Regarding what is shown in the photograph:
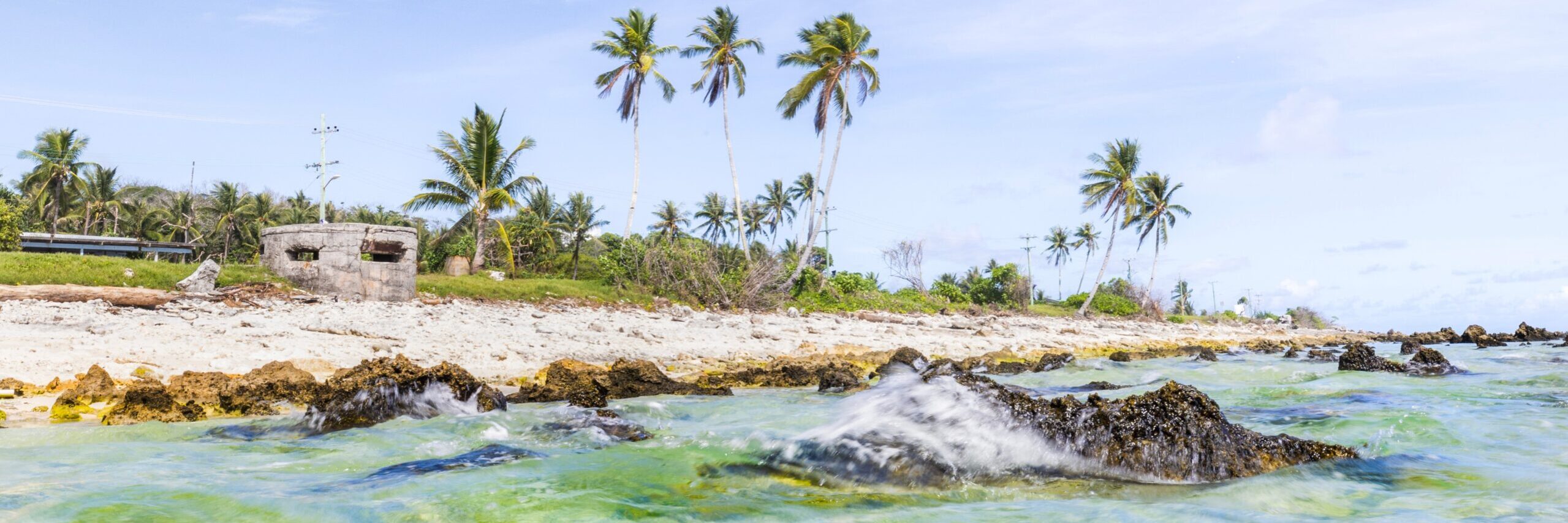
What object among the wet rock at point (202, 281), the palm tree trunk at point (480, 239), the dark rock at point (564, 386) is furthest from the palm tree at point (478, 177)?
the dark rock at point (564, 386)

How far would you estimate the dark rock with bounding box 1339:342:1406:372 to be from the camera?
1304cm

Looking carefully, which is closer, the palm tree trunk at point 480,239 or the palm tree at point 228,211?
the palm tree trunk at point 480,239

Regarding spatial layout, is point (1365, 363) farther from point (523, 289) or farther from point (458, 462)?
point (523, 289)

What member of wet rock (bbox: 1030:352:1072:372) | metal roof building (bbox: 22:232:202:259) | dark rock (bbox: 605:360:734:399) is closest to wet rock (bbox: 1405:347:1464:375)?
wet rock (bbox: 1030:352:1072:372)

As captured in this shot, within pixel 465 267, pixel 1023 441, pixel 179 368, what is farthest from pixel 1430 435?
pixel 465 267

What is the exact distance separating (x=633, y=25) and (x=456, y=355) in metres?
24.5

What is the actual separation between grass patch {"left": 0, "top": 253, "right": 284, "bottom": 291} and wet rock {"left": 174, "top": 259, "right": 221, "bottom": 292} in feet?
1.17

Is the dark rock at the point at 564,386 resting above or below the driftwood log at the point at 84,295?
below

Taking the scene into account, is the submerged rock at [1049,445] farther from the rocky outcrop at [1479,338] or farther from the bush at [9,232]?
the bush at [9,232]

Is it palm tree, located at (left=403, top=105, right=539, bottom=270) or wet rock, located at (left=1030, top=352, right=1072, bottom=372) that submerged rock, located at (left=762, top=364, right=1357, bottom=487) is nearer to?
wet rock, located at (left=1030, top=352, right=1072, bottom=372)

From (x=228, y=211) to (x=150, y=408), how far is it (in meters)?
48.9

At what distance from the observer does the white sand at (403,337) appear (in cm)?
913

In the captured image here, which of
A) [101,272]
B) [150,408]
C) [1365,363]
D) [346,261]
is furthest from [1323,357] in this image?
[101,272]

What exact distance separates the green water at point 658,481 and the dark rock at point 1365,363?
5930 millimetres
